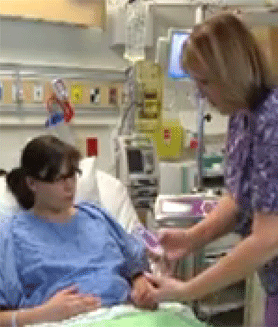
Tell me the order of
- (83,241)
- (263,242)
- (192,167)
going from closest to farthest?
1. (263,242)
2. (83,241)
3. (192,167)

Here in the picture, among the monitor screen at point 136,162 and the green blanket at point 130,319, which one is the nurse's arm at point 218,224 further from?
the monitor screen at point 136,162

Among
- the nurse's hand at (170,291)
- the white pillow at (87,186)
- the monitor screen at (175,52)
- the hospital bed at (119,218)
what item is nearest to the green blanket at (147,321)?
the hospital bed at (119,218)

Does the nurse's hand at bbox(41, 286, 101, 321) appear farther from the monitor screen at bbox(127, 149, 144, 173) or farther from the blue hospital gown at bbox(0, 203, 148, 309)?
the monitor screen at bbox(127, 149, 144, 173)

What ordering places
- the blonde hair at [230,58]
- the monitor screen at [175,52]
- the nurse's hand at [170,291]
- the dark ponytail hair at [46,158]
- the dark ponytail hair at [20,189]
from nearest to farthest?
the blonde hair at [230,58] < the nurse's hand at [170,291] < the dark ponytail hair at [46,158] < the dark ponytail hair at [20,189] < the monitor screen at [175,52]

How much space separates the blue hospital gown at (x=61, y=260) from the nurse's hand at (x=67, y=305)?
0.05 meters

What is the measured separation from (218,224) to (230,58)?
0.61 metres

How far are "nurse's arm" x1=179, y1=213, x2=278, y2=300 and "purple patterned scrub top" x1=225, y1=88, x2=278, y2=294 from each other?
4cm

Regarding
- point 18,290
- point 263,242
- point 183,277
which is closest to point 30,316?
point 18,290

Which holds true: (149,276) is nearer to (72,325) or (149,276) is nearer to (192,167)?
(72,325)

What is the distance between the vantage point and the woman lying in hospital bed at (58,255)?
65.0 inches

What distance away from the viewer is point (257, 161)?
1.21 metres

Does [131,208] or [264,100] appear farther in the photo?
[131,208]

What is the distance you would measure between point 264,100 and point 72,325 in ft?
2.88

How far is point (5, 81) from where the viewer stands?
2.81m
